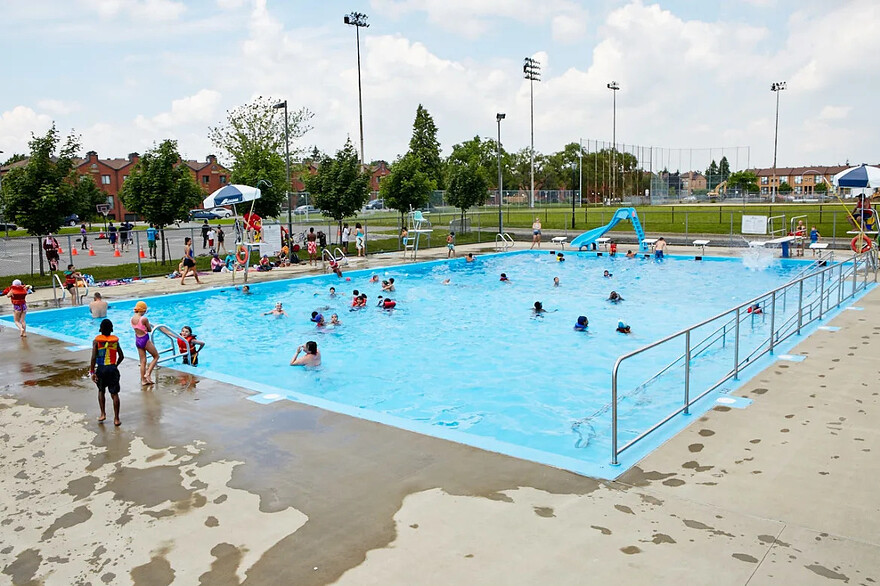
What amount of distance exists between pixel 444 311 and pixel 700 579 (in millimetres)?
16297

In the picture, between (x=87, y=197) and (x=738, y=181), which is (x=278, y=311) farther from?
(x=738, y=181)

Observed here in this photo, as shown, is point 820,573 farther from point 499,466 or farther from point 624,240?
point 624,240

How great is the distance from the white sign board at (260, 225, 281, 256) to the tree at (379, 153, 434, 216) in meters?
6.83

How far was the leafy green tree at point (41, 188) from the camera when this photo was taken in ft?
82.2

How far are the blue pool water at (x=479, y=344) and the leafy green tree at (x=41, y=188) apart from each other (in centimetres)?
713

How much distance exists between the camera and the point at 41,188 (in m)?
25.2

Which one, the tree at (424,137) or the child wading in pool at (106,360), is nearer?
the child wading in pool at (106,360)

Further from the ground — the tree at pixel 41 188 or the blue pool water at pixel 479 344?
the tree at pixel 41 188

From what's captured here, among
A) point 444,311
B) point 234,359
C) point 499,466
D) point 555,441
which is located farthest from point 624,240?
point 499,466

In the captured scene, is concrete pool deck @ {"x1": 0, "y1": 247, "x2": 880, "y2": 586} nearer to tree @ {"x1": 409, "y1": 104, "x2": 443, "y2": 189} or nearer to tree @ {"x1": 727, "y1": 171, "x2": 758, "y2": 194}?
tree @ {"x1": 409, "y1": 104, "x2": 443, "y2": 189}

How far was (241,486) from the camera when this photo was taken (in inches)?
281

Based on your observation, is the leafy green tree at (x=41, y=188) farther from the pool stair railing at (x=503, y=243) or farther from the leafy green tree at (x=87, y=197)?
the pool stair railing at (x=503, y=243)

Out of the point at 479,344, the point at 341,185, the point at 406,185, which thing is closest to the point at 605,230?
the point at 406,185

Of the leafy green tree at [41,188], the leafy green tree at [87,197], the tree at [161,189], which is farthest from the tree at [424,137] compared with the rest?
the leafy green tree at [41,188]
